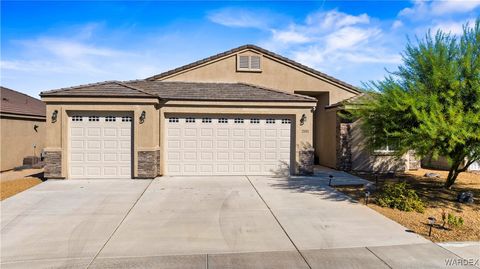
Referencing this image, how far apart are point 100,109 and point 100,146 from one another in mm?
1571

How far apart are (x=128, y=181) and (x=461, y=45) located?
12.6 m

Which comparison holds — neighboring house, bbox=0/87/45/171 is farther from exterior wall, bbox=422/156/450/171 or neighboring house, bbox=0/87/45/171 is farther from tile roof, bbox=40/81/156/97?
exterior wall, bbox=422/156/450/171

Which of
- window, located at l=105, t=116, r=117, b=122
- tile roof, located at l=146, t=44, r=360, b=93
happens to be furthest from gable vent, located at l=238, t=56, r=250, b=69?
window, located at l=105, t=116, r=117, b=122

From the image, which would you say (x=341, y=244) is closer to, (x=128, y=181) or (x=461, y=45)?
(x=461, y=45)

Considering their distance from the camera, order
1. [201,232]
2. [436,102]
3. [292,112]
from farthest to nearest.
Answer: [292,112] → [436,102] → [201,232]

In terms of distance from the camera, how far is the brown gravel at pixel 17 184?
10059 mm

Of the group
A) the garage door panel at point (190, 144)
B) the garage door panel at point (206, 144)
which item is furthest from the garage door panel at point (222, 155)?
the garage door panel at point (190, 144)

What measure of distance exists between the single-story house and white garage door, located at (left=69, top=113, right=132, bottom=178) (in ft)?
0.13

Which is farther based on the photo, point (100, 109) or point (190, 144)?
point (190, 144)

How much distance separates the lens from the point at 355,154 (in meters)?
15.3

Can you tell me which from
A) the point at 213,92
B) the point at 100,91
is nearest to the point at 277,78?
the point at 213,92

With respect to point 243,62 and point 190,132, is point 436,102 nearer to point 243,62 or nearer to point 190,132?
point 190,132

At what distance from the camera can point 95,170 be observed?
12500 mm

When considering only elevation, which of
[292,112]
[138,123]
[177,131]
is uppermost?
[292,112]
